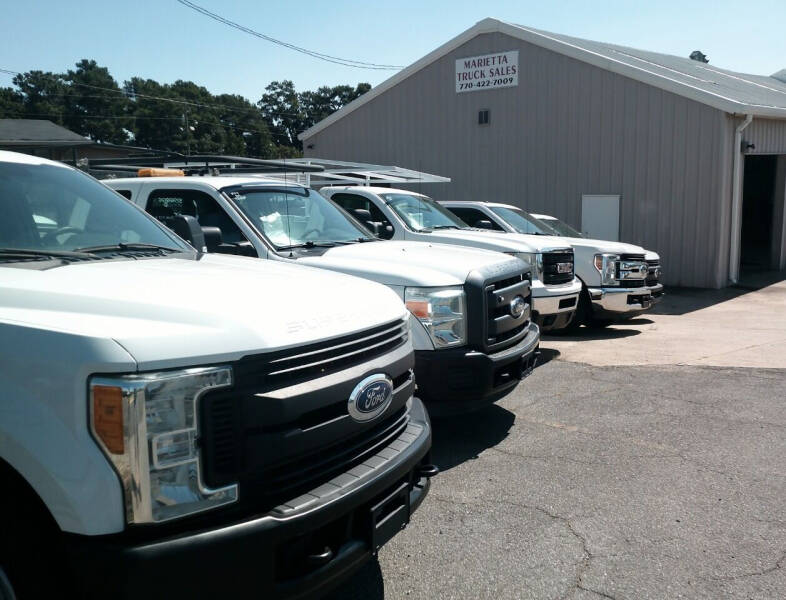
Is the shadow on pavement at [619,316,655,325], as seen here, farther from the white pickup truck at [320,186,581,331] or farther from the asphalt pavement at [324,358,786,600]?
the asphalt pavement at [324,358,786,600]

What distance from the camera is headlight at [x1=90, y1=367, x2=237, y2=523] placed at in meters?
2.19

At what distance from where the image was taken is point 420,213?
927 cm

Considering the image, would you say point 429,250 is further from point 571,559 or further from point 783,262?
point 783,262

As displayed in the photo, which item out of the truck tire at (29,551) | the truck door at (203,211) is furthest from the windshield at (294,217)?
the truck tire at (29,551)

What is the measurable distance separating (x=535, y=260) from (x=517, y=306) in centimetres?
338

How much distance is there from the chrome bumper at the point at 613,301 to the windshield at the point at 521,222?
1.51 meters

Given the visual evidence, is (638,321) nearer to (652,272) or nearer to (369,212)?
(652,272)

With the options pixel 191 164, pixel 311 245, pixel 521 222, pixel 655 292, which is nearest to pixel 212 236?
pixel 311 245

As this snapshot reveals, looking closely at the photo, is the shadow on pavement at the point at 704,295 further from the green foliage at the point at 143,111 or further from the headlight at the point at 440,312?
the green foliage at the point at 143,111

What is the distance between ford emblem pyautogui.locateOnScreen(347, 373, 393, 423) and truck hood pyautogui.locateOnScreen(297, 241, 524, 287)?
6.26 ft

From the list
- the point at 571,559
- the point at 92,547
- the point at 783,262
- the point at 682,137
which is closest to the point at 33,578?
the point at 92,547

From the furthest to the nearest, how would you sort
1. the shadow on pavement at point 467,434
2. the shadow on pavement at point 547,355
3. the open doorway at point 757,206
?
1. the open doorway at point 757,206
2. the shadow on pavement at point 547,355
3. the shadow on pavement at point 467,434

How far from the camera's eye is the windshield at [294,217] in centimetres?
580

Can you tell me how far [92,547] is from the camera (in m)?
2.17
